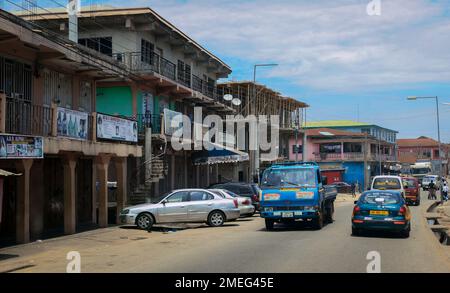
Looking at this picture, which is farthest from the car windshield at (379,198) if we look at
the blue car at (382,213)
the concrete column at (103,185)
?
the concrete column at (103,185)

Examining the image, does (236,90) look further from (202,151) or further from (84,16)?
(84,16)

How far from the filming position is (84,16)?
92.8 ft

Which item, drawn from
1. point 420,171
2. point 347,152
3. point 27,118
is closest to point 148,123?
point 27,118

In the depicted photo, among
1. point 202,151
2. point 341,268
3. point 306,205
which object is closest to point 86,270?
point 341,268

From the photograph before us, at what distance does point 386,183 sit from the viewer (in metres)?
29.7

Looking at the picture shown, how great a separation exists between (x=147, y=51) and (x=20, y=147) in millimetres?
15373

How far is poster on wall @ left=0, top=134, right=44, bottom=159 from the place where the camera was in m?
15.1

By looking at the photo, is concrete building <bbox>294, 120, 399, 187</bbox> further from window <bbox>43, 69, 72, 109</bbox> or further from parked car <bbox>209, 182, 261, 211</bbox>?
window <bbox>43, 69, 72, 109</bbox>

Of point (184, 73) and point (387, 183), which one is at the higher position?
point (184, 73)

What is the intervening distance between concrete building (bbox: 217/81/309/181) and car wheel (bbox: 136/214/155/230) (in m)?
19.8

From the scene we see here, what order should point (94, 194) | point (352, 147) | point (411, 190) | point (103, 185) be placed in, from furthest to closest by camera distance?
1. point (352, 147)
2. point (411, 190)
3. point (94, 194)
4. point (103, 185)

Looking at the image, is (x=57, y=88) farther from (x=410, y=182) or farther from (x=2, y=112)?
(x=410, y=182)
